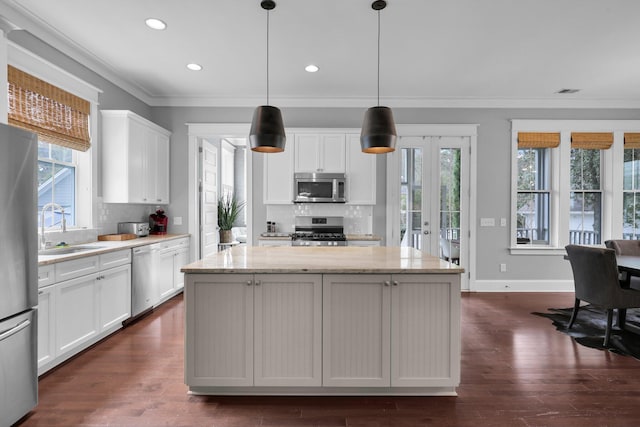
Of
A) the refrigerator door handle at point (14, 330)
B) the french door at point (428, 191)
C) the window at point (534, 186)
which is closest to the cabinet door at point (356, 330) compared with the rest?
the refrigerator door handle at point (14, 330)

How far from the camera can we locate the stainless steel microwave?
4.73 m

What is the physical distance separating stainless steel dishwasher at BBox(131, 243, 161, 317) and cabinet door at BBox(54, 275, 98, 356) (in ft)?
1.99

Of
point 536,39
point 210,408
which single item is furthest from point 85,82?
point 536,39

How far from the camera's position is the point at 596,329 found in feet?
11.4

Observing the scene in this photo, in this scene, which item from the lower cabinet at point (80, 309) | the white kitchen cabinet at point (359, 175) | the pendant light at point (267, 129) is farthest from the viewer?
the white kitchen cabinet at point (359, 175)

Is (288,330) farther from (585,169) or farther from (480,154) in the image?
(585,169)

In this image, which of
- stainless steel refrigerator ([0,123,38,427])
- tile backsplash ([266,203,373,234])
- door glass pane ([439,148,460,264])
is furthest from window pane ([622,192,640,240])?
stainless steel refrigerator ([0,123,38,427])

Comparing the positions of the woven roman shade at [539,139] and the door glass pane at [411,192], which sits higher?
the woven roman shade at [539,139]

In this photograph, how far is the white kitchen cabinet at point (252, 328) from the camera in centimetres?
212

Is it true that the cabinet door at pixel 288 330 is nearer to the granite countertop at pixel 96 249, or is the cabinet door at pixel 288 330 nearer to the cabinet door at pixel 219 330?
the cabinet door at pixel 219 330

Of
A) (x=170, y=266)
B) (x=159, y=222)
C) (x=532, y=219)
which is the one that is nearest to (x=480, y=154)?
(x=532, y=219)

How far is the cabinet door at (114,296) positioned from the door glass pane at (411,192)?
3.56 meters

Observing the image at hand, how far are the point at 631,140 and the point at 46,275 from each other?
7170mm

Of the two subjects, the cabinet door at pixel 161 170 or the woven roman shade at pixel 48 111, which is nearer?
the woven roman shade at pixel 48 111
